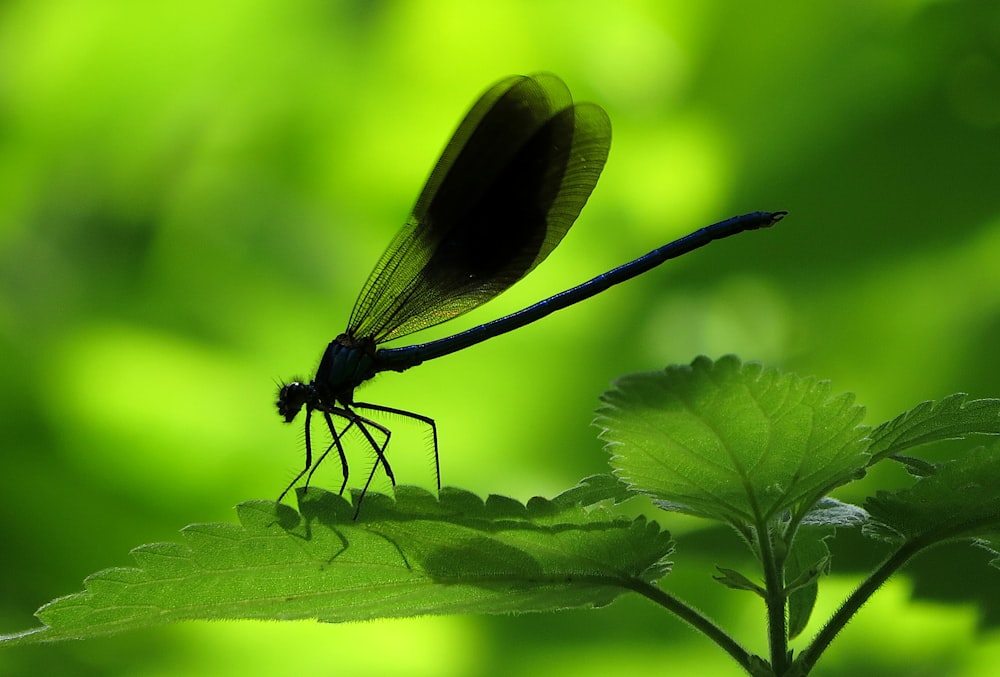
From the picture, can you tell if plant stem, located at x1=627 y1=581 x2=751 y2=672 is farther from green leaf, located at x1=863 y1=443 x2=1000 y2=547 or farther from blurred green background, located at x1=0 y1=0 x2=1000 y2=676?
blurred green background, located at x1=0 y1=0 x2=1000 y2=676

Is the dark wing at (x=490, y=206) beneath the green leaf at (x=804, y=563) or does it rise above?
above

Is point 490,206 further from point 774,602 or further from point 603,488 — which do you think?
point 774,602

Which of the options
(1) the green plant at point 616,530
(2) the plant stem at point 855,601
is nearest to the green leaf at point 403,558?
(1) the green plant at point 616,530

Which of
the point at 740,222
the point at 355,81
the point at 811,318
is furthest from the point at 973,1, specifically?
the point at 355,81

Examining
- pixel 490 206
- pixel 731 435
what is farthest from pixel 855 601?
pixel 490 206

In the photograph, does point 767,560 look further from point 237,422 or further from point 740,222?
point 237,422

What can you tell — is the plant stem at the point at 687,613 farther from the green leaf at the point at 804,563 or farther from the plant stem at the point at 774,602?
the green leaf at the point at 804,563
